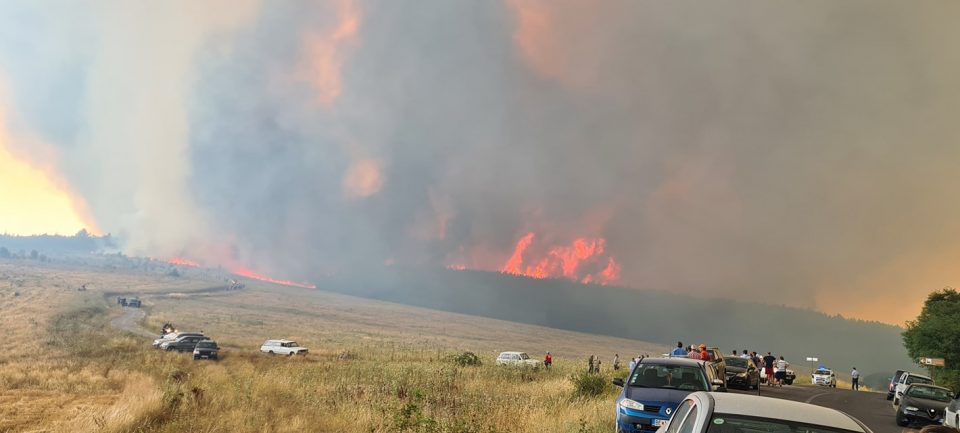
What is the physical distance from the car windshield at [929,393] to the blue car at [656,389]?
11620mm

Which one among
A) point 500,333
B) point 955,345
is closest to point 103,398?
point 955,345

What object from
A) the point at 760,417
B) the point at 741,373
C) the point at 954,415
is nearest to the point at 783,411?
the point at 760,417

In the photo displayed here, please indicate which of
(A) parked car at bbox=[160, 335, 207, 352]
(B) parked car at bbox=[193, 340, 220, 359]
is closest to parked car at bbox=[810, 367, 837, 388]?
(B) parked car at bbox=[193, 340, 220, 359]

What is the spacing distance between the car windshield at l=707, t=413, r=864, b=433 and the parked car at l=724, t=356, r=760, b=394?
24.7 metres

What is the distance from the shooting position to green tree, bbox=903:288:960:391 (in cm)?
5925

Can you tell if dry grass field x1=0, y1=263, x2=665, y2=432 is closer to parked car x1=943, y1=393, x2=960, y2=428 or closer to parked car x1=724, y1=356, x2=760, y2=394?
parked car x1=724, y1=356, x2=760, y2=394

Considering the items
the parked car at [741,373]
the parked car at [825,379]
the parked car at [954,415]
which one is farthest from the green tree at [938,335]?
the parked car at [954,415]

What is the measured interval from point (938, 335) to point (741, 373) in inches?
1857

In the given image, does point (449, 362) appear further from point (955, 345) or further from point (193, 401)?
point (955, 345)

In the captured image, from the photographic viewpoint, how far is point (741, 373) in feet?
93.7

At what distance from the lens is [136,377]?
A: 2789 centimetres

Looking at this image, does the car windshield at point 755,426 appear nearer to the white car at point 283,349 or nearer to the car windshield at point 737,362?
the car windshield at point 737,362

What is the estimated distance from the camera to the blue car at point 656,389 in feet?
39.0

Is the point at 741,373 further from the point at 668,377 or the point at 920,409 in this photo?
the point at 668,377
